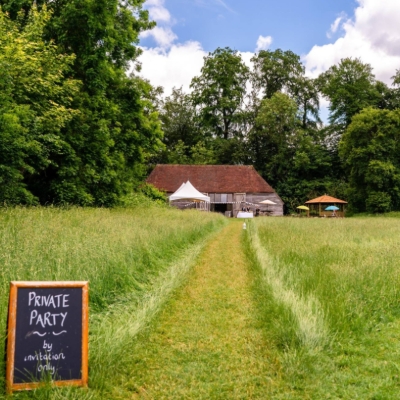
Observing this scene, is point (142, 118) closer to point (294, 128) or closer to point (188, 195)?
point (188, 195)

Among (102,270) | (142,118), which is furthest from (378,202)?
(102,270)

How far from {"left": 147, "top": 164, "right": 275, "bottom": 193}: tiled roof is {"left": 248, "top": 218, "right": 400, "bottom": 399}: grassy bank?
32.7m

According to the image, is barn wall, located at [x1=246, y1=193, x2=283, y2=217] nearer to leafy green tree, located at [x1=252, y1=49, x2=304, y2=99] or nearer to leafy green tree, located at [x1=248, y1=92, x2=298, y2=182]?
leafy green tree, located at [x1=248, y1=92, x2=298, y2=182]

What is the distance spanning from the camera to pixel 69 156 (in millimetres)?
15266

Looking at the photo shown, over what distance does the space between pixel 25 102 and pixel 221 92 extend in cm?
4099

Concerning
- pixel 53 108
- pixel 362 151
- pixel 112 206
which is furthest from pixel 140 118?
pixel 362 151

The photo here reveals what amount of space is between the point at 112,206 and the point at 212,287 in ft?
39.3

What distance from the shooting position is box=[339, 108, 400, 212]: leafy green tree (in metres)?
34.9

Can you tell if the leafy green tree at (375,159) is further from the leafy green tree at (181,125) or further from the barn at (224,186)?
the leafy green tree at (181,125)

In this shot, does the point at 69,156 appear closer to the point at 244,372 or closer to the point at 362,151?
the point at 244,372

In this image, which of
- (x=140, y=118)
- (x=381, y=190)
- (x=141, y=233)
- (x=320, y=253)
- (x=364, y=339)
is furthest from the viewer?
(x=381, y=190)

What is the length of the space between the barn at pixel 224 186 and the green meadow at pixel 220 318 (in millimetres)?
31898

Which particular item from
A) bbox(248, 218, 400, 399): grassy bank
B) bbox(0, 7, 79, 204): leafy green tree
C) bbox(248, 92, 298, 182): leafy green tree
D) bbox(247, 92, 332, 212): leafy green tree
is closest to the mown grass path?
bbox(248, 218, 400, 399): grassy bank

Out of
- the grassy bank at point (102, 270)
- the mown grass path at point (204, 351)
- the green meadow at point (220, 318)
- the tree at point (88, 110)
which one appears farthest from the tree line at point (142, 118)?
the mown grass path at point (204, 351)
